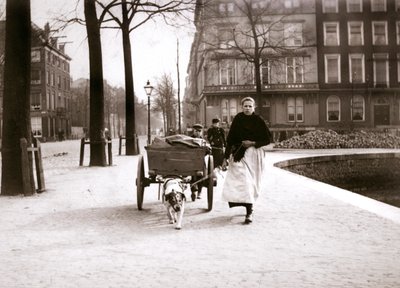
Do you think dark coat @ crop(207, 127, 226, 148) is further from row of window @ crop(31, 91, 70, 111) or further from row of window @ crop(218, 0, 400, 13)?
row of window @ crop(31, 91, 70, 111)

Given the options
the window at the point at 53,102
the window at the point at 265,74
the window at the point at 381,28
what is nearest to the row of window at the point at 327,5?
the window at the point at 381,28

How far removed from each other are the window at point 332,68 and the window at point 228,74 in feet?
24.2

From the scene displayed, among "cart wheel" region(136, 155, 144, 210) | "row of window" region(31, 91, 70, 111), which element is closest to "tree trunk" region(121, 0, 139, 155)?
"cart wheel" region(136, 155, 144, 210)

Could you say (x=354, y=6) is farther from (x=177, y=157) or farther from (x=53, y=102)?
(x=53, y=102)

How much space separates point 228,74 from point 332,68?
8.24 meters

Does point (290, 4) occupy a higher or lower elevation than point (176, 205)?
higher

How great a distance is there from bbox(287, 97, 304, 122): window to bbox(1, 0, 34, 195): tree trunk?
3156cm

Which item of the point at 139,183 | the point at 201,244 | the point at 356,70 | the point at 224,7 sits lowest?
the point at 201,244

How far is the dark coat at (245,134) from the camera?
6078mm

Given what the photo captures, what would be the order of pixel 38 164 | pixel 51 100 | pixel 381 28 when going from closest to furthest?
pixel 38 164, pixel 381 28, pixel 51 100

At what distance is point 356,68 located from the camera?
1427 inches

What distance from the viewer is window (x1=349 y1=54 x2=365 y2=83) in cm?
3624

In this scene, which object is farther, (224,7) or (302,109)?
(302,109)

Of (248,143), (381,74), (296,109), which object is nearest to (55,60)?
(248,143)
